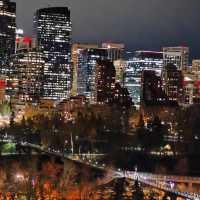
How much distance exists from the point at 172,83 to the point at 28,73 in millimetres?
16103

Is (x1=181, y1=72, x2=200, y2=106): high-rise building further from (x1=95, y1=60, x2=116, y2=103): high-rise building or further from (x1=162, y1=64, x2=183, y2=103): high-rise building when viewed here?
(x1=95, y1=60, x2=116, y2=103): high-rise building

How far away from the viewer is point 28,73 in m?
72.1

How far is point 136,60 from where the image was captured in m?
83.3

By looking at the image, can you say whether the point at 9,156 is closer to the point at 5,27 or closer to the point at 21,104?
the point at 21,104

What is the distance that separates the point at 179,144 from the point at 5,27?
153ft

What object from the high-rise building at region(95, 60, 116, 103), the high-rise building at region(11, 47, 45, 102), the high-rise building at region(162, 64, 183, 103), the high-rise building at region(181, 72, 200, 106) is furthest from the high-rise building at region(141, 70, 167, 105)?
the high-rise building at region(11, 47, 45, 102)

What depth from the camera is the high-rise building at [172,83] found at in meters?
65.6

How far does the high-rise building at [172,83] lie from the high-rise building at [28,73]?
561 inches

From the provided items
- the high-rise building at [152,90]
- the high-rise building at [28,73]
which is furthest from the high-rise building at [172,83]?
the high-rise building at [28,73]

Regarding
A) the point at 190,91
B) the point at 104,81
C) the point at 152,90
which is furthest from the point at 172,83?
the point at 104,81

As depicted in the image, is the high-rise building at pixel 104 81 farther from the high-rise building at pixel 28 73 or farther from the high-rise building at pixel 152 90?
the high-rise building at pixel 28 73

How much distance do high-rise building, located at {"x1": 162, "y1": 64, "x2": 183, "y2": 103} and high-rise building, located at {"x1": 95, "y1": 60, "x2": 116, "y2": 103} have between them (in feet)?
17.6

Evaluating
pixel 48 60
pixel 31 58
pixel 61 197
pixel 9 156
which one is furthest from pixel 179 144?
pixel 48 60

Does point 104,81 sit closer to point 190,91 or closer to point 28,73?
point 28,73
